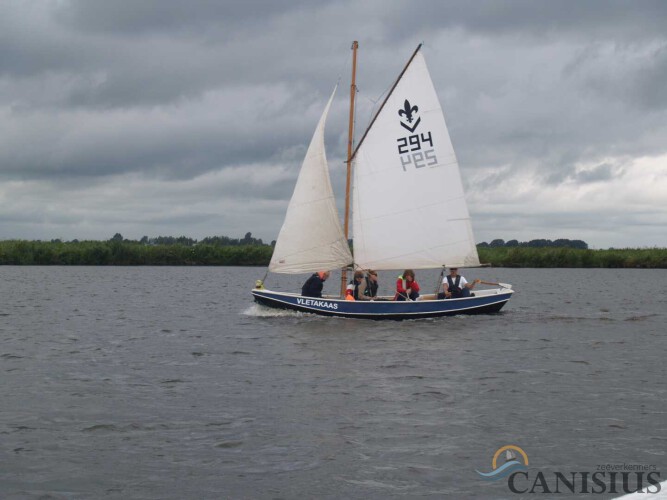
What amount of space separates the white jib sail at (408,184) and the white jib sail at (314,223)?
43.7 inches

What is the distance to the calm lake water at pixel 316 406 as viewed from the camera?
12.0 m

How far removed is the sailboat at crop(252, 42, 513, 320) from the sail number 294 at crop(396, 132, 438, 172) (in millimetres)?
42

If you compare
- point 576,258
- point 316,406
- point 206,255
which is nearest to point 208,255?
point 206,255

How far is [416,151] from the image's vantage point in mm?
33219

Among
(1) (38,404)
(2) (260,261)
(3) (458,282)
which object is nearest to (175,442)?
(1) (38,404)

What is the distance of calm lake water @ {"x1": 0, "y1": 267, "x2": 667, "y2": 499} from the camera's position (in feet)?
39.3

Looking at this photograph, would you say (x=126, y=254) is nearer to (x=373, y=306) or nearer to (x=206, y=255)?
(x=206, y=255)

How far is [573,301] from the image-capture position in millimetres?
49312

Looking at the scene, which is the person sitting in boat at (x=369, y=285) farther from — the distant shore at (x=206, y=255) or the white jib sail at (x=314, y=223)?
the distant shore at (x=206, y=255)

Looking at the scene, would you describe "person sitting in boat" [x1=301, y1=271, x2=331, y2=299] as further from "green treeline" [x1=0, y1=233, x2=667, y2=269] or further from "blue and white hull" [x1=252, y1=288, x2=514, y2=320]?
"green treeline" [x1=0, y1=233, x2=667, y2=269]

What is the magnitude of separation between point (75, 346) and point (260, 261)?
7321cm

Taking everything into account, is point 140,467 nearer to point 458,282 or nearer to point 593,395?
point 593,395

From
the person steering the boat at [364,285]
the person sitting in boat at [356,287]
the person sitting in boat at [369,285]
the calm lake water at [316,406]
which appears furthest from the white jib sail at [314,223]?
the calm lake water at [316,406]

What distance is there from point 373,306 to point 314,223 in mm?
4292
